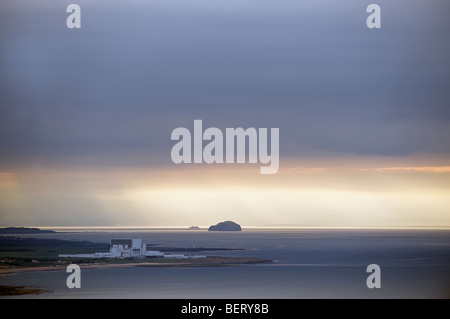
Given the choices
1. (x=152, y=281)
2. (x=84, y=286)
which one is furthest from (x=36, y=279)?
(x=152, y=281)

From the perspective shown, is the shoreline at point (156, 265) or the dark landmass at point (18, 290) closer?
the dark landmass at point (18, 290)

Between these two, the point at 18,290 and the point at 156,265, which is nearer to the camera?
the point at 18,290

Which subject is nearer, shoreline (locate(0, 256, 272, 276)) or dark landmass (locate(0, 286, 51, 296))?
dark landmass (locate(0, 286, 51, 296))

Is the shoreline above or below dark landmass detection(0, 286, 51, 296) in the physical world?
above

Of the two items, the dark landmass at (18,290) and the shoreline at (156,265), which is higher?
the shoreline at (156,265)

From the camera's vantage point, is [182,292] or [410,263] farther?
[410,263]

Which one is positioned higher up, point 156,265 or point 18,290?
point 156,265

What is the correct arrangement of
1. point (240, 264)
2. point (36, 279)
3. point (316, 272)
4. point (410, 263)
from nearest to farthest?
1. point (36, 279)
2. point (316, 272)
3. point (240, 264)
4. point (410, 263)

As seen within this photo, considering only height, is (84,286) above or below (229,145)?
below
